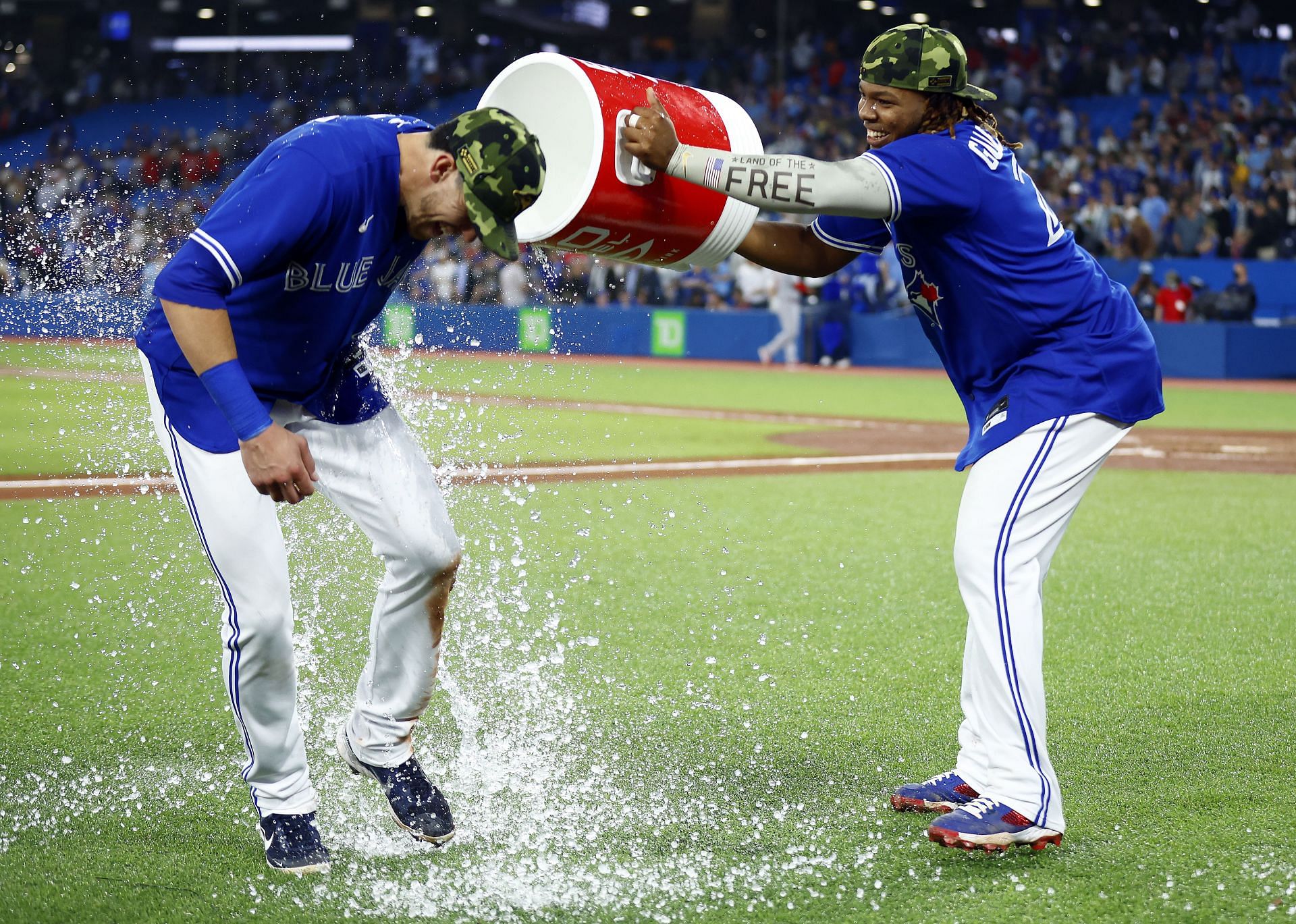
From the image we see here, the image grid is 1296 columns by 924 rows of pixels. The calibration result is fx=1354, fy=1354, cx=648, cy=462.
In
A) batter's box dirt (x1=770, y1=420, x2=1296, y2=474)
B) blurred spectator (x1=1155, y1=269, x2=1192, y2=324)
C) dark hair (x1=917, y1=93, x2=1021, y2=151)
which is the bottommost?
batter's box dirt (x1=770, y1=420, x2=1296, y2=474)

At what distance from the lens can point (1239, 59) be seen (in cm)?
2823

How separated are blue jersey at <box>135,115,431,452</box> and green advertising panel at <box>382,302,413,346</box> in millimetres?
20685

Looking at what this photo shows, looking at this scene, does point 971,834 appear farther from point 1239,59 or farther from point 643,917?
point 1239,59

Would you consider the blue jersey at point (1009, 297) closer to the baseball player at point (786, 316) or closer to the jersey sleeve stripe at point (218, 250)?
the jersey sleeve stripe at point (218, 250)

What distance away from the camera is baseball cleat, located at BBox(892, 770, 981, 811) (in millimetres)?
3740

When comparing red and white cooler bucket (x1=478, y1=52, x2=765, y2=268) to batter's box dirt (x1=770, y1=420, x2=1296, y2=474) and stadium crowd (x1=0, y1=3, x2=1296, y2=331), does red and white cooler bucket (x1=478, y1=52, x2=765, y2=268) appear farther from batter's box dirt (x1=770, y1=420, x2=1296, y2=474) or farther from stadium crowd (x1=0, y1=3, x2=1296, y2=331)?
stadium crowd (x1=0, y1=3, x2=1296, y2=331)

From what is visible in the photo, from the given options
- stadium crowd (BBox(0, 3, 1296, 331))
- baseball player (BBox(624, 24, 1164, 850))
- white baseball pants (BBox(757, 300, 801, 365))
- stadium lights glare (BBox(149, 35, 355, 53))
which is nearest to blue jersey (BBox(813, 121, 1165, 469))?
baseball player (BBox(624, 24, 1164, 850))

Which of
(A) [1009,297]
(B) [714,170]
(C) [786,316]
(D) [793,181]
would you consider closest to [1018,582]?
(A) [1009,297]

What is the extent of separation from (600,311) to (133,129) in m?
17.8

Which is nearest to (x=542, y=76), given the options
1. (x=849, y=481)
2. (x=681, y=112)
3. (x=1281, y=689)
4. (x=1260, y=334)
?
(x=681, y=112)

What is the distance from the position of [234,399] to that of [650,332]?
2286cm

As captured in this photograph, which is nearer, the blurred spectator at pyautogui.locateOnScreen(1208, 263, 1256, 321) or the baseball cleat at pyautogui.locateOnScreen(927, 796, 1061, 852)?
the baseball cleat at pyautogui.locateOnScreen(927, 796, 1061, 852)

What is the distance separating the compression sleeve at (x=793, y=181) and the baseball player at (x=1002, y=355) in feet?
0.04

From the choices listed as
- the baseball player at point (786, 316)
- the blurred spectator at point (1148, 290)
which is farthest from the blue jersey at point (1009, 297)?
the blurred spectator at point (1148, 290)
